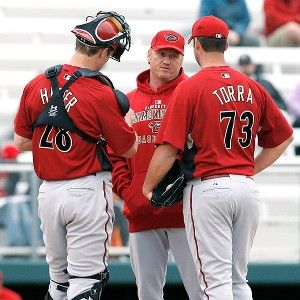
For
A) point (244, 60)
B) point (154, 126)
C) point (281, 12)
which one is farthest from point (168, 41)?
point (281, 12)

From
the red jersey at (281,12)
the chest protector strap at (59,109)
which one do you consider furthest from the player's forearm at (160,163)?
the red jersey at (281,12)

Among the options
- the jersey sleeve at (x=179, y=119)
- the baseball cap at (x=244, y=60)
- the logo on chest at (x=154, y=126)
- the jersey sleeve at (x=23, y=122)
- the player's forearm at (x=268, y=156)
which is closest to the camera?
the jersey sleeve at (x=179, y=119)

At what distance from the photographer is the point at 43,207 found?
6.14 meters

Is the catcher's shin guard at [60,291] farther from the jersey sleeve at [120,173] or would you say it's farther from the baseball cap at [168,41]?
the baseball cap at [168,41]

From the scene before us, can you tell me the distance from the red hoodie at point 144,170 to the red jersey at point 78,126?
1.50ft

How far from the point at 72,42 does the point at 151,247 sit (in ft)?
23.5

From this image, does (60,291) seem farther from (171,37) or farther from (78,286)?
(171,37)

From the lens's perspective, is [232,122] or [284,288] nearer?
[232,122]

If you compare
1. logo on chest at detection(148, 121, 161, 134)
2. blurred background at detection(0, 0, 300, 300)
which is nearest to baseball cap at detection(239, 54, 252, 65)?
blurred background at detection(0, 0, 300, 300)

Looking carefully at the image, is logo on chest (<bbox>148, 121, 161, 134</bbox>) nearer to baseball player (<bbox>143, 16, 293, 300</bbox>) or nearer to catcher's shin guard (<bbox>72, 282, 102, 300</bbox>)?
baseball player (<bbox>143, 16, 293, 300</bbox>)

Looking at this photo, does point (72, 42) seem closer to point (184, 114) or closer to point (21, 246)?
point (21, 246)

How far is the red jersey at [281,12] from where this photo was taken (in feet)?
39.7

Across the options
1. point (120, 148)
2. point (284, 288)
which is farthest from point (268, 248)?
point (120, 148)

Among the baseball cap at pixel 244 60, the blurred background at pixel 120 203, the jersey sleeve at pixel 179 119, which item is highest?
the jersey sleeve at pixel 179 119
